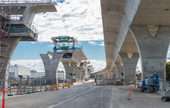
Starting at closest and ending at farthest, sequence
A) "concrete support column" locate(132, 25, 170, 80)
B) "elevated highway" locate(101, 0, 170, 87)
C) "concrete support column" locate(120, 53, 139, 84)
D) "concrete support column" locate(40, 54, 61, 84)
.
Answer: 1. "elevated highway" locate(101, 0, 170, 87)
2. "concrete support column" locate(132, 25, 170, 80)
3. "concrete support column" locate(40, 54, 61, 84)
4. "concrete support column" locate(120, 53, 139, 84)

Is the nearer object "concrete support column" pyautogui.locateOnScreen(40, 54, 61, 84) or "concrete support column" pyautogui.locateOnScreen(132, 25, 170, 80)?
"concrete support column" pyautogui.locateOnScreen(132, 25, 170, 80)

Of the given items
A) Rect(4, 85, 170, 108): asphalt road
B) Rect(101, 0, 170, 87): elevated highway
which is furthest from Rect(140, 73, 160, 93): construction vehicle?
Rect(4, 85, 170, 108): asphalt road

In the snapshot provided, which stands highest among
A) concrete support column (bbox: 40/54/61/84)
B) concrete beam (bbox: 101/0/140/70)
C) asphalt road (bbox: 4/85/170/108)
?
concrete beam (bbox: 101/0/140/70)

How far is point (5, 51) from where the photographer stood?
2830 inches

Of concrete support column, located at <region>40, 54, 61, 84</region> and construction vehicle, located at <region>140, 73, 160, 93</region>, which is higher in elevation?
concrete support column, located at <region>40, 54, 61, 84</region>

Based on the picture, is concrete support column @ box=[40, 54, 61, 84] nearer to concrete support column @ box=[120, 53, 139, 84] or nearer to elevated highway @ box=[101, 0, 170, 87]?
concrete support column @ box=[120, 53, 139, 84]

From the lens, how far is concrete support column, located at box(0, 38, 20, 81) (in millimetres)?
71000

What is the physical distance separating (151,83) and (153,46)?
4414 mm

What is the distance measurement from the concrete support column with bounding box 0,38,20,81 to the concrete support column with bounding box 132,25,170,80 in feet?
100

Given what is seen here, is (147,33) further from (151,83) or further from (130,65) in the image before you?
(130,65)

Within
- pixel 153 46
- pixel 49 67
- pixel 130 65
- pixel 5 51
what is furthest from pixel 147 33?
pixel 49 67

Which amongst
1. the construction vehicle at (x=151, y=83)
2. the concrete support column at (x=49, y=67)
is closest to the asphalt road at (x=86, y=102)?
the construction vehicle at (x=151, y=83)

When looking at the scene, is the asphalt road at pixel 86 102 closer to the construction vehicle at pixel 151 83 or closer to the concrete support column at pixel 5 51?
the construction vehicle at pixel 151 83

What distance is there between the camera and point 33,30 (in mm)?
74938
